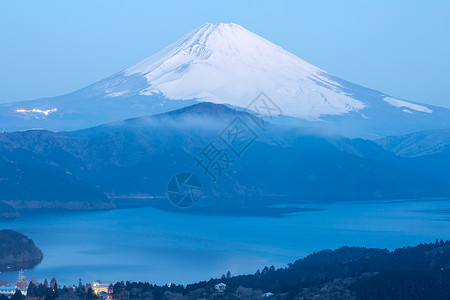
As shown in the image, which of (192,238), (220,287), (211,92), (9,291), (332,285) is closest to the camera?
(332,285)

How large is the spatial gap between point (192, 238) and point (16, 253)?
17270 mm

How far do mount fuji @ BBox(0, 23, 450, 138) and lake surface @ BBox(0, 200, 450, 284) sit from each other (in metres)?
52.5

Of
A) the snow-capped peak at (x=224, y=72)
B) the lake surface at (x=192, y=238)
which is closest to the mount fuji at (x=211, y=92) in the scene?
the snow-capped peak at (x=224, y=72)

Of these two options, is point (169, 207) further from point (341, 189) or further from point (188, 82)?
point (188, 82)

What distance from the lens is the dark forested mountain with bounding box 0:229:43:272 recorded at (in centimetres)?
4928

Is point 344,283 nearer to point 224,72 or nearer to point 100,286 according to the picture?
point 100,286

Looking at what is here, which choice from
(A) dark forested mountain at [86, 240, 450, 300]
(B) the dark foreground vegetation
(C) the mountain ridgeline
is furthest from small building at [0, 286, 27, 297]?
(C) the mountain ridgeline

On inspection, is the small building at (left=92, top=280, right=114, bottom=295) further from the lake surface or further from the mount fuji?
the mount fuji

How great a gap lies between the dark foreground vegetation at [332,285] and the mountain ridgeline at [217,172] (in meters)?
63.9

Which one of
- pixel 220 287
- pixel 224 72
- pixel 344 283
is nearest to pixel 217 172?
pixel 224 72

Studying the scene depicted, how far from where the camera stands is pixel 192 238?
65.5 meters

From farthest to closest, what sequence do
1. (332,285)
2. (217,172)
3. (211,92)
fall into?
1. (211,92)
2. (217,172)
3. (332,285)

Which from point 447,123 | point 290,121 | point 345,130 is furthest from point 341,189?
point 447,123

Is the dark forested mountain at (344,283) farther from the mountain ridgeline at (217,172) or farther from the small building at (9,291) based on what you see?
the mountain ridgeline at (217,172)
